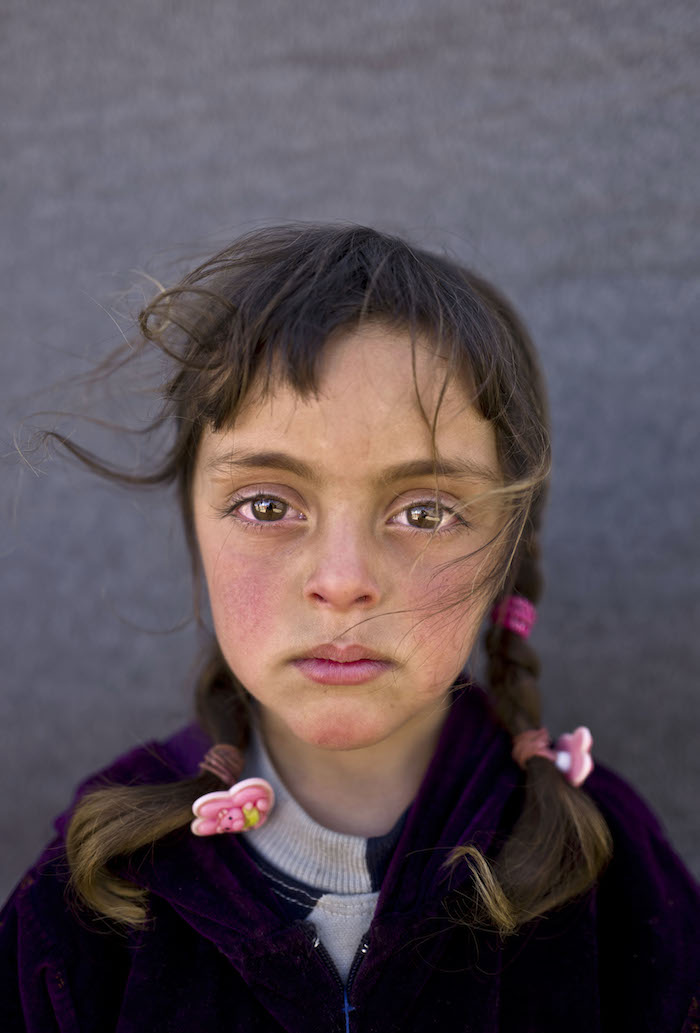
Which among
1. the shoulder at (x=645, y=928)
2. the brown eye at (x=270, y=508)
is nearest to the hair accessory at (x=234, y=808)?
the brown eye at (x=270, y=508)

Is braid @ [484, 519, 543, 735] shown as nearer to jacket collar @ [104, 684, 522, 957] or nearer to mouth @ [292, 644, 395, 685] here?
jacket collar @ [104, 684, 522, 957]

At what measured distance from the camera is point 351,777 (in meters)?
1.28

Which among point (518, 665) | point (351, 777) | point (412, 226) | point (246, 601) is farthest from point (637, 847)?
point (412, 226)

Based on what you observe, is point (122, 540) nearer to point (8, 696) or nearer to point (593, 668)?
point (8, 696)

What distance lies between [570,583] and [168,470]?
0.83 meters

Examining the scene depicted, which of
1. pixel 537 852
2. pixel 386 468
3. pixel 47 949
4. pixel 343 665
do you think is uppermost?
pixel 386 468

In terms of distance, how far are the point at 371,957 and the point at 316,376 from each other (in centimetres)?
68

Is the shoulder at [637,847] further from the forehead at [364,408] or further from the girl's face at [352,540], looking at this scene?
the forehead at [364,408]

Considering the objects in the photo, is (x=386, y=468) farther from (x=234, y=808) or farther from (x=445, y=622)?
(x=234, y=808)

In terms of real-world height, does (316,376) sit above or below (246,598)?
above

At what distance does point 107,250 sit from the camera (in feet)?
5.94

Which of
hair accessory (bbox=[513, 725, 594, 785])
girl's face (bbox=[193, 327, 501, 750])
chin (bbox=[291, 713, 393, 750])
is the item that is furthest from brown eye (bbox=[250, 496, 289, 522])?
hair accessory (bbox=[513, 725, 594, 785])

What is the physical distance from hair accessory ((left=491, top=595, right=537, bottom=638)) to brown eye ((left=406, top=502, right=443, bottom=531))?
32cm

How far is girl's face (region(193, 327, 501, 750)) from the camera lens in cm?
106
